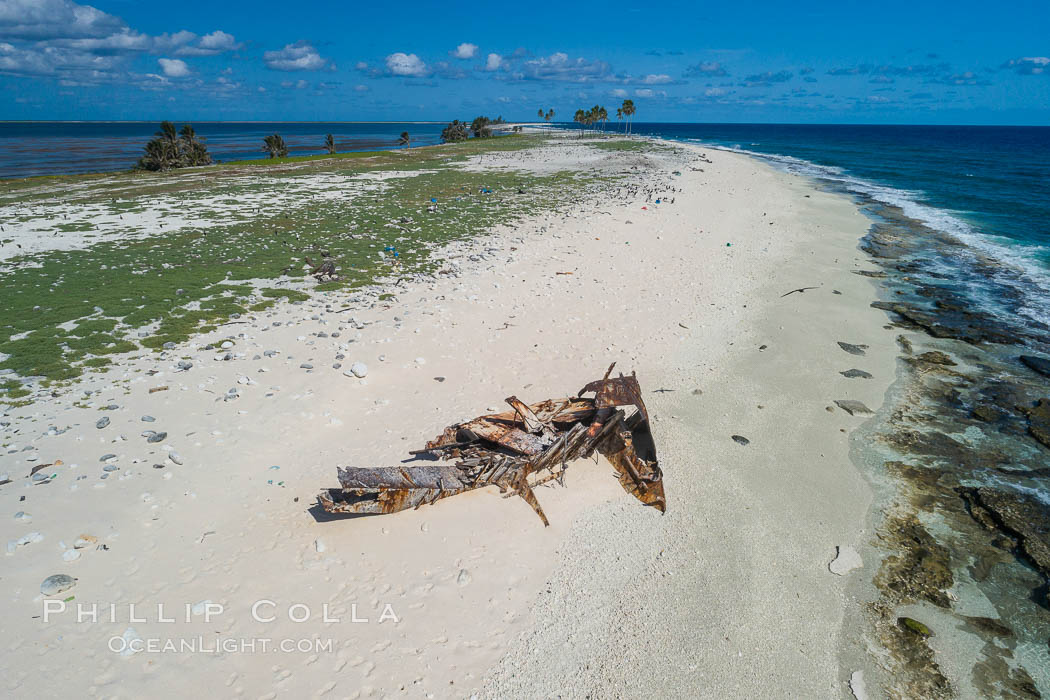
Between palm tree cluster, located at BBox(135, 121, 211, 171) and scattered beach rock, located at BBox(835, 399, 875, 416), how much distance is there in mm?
55493

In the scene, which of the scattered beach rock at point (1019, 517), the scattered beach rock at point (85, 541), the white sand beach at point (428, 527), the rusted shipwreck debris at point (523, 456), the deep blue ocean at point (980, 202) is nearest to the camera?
the white sand beach at point (428, 527)

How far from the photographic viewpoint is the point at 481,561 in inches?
244

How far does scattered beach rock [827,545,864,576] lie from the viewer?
641 centimetres

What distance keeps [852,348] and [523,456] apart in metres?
10.3

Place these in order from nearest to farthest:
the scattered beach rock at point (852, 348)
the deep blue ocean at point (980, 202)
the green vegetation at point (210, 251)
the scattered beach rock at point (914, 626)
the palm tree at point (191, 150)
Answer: the scattered beach rock at point (914, 626) < the green vegetation at point (210, 251) < the scattered beach rock at point (852, 348) < the deep blue ocean at point (980, 202) < the palm tree at point (191, 150)

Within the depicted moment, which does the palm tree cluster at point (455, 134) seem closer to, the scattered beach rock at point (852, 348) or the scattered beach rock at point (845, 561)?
the scattered beach rock at point (852, 348)

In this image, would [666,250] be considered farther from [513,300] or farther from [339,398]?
[339,398]

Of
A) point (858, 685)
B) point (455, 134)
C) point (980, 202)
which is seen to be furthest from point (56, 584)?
point (455, 134)

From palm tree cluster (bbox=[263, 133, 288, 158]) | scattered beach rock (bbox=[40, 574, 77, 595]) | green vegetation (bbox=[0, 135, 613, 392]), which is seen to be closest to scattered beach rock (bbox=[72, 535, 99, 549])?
scattered beach rock (bbox=[40, 574, 77, 595])

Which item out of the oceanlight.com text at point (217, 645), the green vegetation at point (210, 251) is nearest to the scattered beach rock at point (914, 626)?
the oceanlight.com text at point (217, 645)

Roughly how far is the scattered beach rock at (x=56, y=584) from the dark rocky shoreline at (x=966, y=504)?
8.89 metres

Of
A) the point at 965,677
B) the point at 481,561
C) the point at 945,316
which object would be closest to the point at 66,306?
the point at 481,561

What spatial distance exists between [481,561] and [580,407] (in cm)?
323

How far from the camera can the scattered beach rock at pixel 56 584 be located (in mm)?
5234
